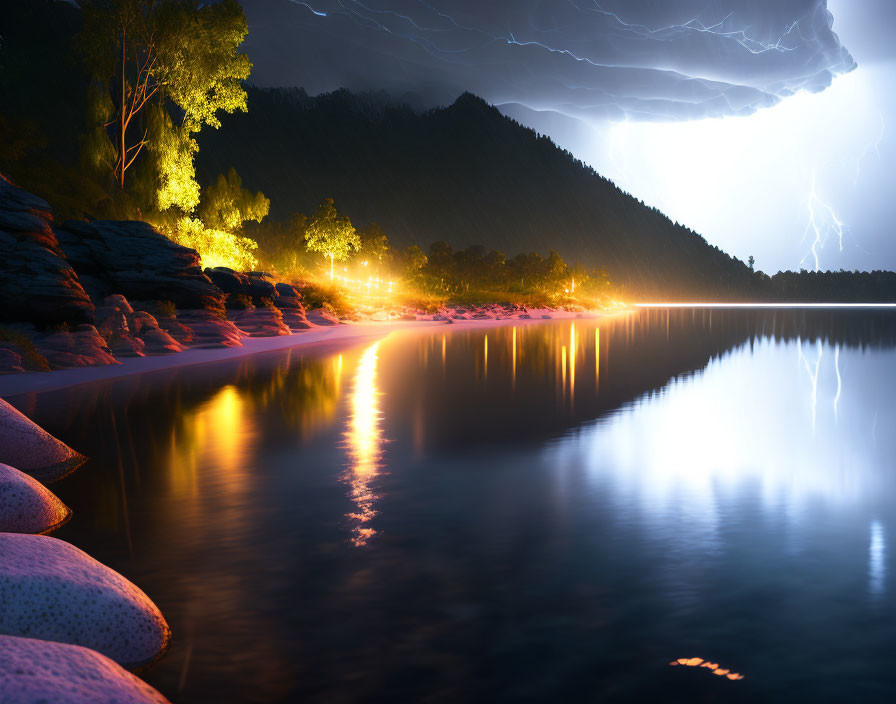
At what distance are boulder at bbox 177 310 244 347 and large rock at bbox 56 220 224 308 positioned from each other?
2.08 feet

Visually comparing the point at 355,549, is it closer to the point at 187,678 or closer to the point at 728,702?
the point at 187,678

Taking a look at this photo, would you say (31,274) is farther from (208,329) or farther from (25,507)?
(25,507)

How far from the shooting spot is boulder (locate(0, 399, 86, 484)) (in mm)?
9391

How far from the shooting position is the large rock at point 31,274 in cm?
2223

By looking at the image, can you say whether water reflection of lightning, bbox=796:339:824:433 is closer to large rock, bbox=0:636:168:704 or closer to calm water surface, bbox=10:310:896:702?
calm water surface, bbox=10:310:896:702

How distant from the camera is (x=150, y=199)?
41.0 metres

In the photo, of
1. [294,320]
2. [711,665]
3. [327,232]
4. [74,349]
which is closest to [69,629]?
[711,665]

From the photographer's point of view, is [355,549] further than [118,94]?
No

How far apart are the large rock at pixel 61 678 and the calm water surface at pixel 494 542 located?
2.23 ft

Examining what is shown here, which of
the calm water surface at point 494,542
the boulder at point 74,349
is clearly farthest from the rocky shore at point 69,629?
the boulder at point 74,349

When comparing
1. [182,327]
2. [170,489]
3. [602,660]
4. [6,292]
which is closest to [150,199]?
[182,327]

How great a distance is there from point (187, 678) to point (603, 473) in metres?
6.35

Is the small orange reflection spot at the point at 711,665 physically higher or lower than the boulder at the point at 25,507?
lower

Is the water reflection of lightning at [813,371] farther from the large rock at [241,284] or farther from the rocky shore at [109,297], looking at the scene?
the large rock at [241,284]
